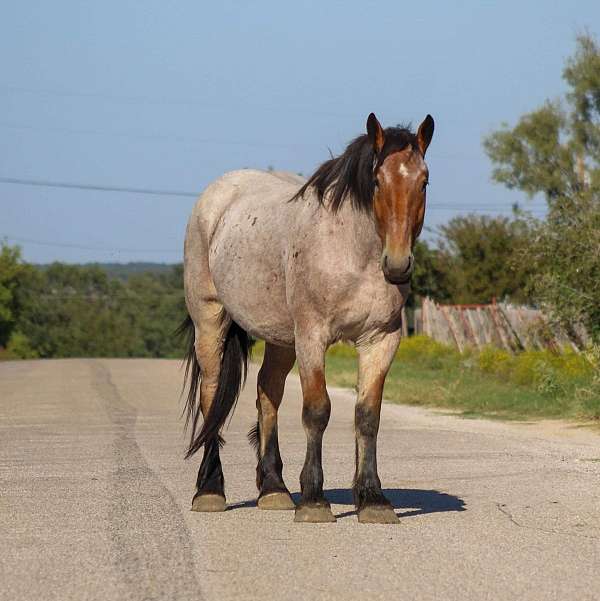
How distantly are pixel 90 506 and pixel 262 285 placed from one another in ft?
5.67

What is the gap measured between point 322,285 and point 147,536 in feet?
5.97

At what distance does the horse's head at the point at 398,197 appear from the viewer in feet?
26.0

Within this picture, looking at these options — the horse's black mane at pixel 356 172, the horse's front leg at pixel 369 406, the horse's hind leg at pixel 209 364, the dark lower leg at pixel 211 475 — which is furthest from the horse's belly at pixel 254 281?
the dark lower leg at pixel 211 475

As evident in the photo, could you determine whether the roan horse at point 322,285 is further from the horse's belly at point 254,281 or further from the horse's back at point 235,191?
the horse's back at point 235,191

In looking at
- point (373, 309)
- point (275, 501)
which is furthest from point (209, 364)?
point (373, 309)

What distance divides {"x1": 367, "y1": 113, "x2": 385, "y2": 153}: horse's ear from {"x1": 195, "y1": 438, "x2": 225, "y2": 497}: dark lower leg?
2365 millimetres

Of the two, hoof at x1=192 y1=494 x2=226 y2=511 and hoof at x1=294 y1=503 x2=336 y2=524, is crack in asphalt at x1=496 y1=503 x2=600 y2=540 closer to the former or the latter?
hoof at x1=294 y1=503 x2=336 y2=524

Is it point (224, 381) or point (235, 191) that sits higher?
point (235, 191)

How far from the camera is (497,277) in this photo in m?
49.2

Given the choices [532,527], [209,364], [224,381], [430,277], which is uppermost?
[430,277]

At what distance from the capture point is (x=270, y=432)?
381 inches

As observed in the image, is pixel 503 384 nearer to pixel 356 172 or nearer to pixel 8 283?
pixel 356 172

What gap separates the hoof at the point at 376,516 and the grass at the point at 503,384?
8983 mm

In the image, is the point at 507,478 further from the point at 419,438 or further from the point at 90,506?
the point at 419,438
